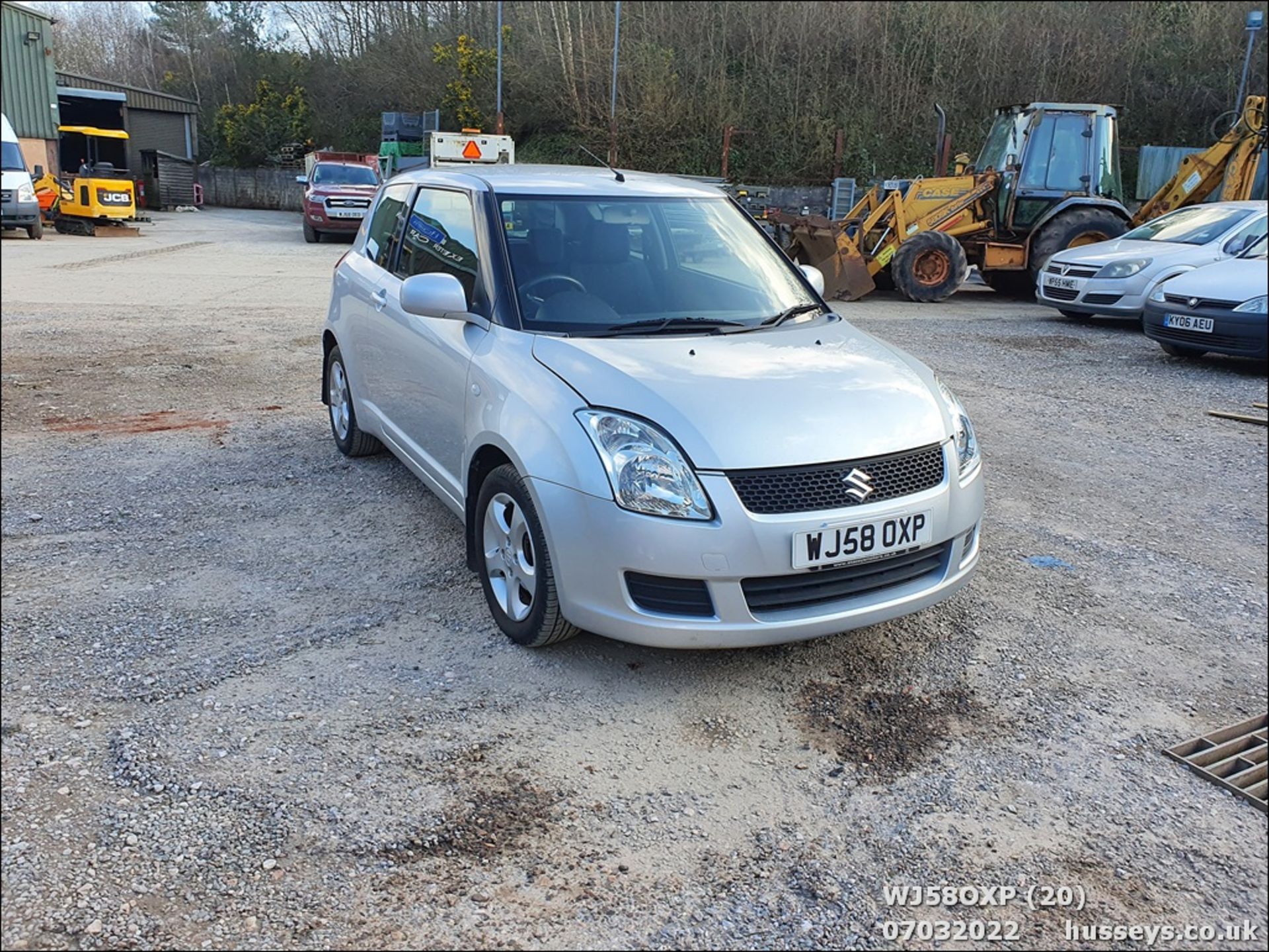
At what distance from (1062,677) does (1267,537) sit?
1833 millimetres

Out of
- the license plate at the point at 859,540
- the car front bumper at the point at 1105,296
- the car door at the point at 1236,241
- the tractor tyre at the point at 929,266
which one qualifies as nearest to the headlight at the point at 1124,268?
the car front bumper at the point at 1105,296

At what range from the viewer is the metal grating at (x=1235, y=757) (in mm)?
2629

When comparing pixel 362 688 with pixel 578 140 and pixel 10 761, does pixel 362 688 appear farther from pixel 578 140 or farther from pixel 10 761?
pixel 578 140

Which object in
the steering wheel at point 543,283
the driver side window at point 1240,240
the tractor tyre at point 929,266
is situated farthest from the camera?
the tractor tyre at point 929,266

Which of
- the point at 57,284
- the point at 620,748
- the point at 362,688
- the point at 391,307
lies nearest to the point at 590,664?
the point at 620,748

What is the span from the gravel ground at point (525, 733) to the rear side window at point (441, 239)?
1149 millimetres

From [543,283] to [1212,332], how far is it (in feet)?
21.9

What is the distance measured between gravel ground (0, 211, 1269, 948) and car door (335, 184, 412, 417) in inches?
22.0

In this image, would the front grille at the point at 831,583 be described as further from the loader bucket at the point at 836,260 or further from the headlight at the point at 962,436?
the loader bucket at the point at 836,260

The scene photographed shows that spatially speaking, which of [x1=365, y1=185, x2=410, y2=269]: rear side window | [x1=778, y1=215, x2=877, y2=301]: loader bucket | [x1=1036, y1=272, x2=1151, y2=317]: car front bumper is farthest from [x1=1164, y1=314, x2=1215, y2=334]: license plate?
[x1=365, y1=185, x2=410, y2=269]: rear side window

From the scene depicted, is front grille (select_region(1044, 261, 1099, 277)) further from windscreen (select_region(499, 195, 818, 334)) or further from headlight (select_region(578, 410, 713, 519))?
headlight (select_region(578, 410, 713, 519))

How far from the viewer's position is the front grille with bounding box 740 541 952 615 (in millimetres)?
3037

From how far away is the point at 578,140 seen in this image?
31.4 m

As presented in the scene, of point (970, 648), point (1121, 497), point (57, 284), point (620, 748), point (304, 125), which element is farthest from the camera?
point (304, 125)
